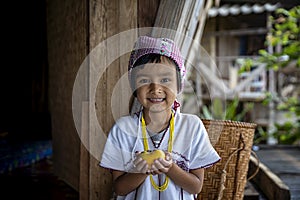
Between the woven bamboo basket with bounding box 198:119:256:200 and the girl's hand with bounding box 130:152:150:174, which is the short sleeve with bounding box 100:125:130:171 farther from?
the woven bamboo basket with bounding box 198:119:256:200

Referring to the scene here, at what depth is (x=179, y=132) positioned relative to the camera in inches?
63.7

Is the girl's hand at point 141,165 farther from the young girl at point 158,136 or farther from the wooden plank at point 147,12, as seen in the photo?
the wooden plank at point 147,12

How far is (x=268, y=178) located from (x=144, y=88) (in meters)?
1.66

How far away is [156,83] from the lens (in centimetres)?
154

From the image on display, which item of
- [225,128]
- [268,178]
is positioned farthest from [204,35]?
[225,128]

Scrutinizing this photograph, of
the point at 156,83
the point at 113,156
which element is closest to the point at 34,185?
the point at 113,156

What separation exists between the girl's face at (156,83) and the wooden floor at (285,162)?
1.38m

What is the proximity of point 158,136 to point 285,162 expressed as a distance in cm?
229

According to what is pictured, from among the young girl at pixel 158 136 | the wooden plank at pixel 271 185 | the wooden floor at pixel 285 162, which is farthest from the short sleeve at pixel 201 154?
the wooden floor at pixel 285 162

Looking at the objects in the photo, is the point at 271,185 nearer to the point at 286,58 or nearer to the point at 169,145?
the point at 169,145

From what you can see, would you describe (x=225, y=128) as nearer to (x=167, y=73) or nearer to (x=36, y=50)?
(x=167, y=73)

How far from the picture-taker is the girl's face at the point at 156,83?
5.05 feet

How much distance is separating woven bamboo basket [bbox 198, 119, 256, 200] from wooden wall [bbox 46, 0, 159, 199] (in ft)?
1.87

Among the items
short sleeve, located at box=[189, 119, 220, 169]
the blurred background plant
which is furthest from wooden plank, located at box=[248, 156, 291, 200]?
the blurred background plant
